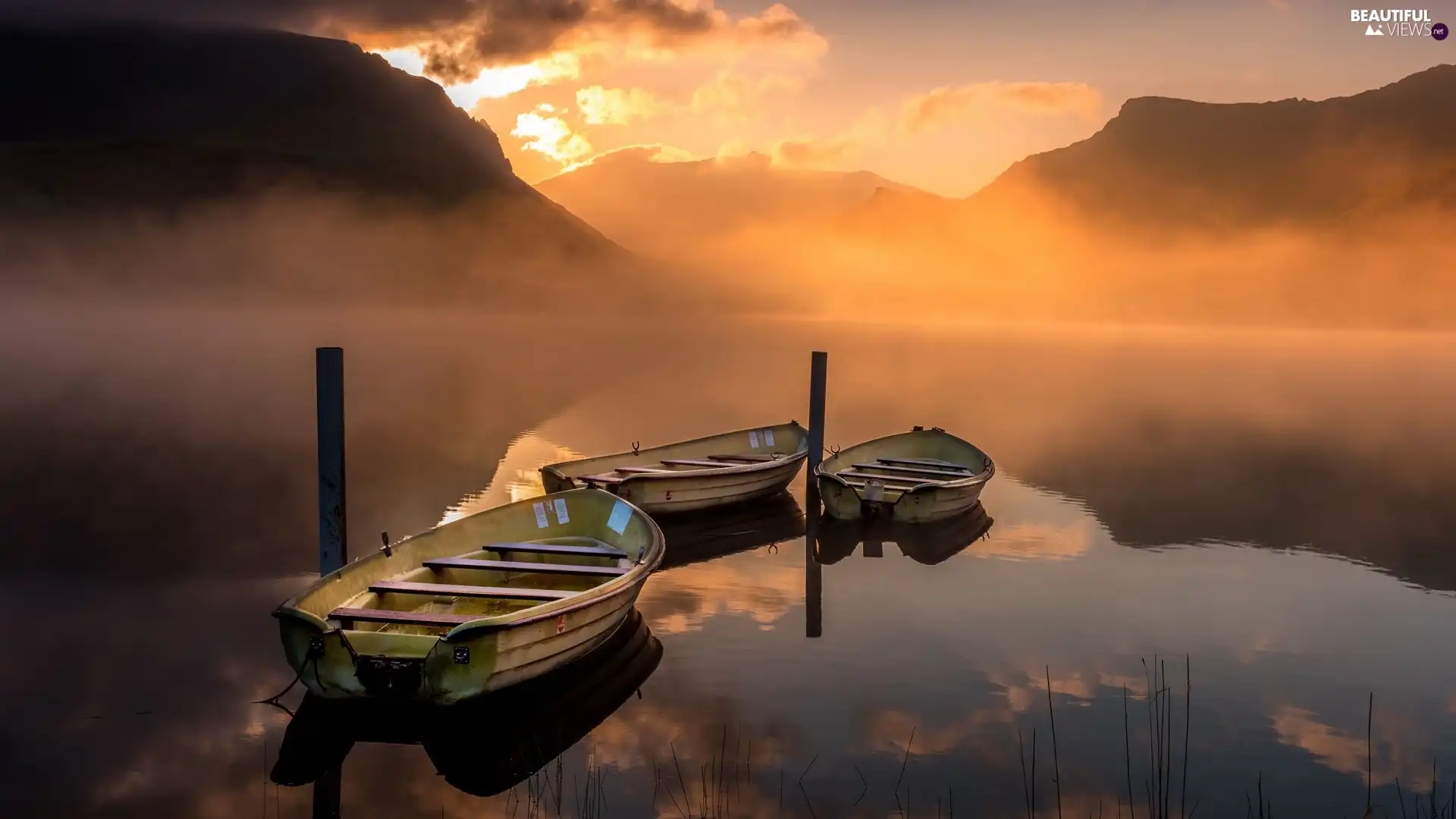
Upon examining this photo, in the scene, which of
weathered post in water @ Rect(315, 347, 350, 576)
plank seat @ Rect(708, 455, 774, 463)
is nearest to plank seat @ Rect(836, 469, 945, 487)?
plank seat @ Rect(708, 455, 774, 463)

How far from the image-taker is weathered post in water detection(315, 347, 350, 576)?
42.0 feet

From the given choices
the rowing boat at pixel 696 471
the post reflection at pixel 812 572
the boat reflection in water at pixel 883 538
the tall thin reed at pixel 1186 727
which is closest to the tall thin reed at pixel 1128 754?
the tall thin reed at pixel 1186 727

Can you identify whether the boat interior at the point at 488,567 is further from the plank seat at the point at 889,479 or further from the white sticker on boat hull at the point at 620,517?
the plank seat at the point at 889,479

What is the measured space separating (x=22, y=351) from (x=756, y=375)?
50.5 m

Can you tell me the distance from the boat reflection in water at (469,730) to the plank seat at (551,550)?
2.04m

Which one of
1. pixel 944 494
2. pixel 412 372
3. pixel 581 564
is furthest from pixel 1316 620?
pixel 412 372

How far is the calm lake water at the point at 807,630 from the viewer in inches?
386

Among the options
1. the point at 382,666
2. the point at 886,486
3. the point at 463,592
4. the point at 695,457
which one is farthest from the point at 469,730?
the point at 695,457

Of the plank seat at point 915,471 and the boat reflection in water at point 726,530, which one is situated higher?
the plank seat at point 915,471

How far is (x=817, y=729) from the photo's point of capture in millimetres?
10914

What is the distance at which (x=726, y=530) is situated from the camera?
20969mm

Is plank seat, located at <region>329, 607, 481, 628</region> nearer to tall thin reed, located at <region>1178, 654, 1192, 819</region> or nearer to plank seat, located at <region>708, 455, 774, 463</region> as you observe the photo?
tall thin reed, located at <region>1178, 654, 1192, 819</region>

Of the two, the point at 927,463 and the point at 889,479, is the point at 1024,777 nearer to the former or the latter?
the point at 889,479

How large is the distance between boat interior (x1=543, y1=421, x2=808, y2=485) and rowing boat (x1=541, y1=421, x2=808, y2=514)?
0.01 m
